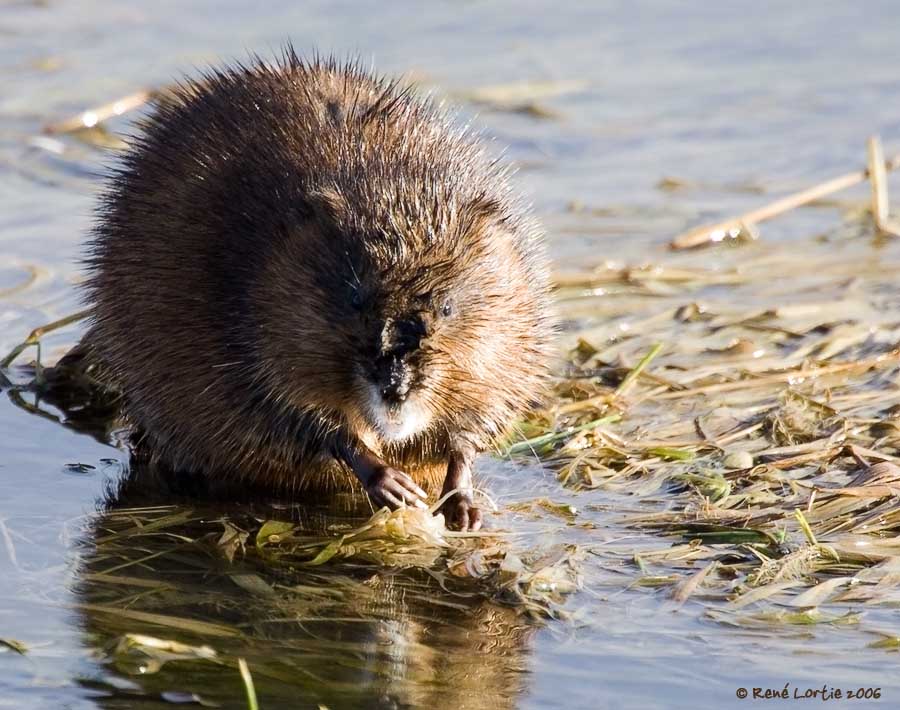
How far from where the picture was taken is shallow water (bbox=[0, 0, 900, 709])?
3.88 m

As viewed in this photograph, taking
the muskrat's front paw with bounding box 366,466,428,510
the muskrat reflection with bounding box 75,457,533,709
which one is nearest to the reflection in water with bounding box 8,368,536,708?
the muskrat reflection with bounding box 75,457,533,709

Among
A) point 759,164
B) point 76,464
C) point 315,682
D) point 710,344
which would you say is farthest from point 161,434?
point 759,164

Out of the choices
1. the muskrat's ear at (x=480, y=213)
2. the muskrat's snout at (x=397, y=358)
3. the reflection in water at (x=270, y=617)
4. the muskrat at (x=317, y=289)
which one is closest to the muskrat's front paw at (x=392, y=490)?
the muskrat at (x=317, y=289)

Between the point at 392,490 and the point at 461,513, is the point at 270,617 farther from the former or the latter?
the point at 461,513

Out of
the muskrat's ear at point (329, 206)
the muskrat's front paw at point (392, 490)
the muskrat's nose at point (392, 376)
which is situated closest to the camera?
the muskrat's nose at point (392, 376)

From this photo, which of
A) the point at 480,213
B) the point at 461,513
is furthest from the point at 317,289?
the point at 461,513

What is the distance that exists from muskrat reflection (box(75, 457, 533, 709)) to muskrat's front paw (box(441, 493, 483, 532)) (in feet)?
0.94

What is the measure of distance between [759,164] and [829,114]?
3.10 ft

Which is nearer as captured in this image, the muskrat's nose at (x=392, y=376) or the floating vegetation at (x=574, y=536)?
the floating vegetation at (x=574, y=536)

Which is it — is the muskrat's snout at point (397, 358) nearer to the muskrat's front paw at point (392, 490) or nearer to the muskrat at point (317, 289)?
the muskrat at point (317, 289)

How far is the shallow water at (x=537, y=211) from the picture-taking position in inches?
153

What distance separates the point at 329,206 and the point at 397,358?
1.88 feet

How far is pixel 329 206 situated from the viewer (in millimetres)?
4797

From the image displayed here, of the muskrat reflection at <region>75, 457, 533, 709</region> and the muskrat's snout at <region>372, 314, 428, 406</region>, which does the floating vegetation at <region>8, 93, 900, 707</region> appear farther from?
the muskrat's snout at <region>372, 314, 428, 406</region>
